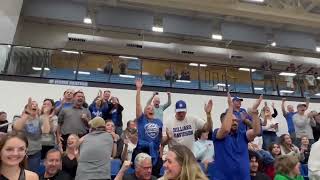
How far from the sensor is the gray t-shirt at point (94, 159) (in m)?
3.42

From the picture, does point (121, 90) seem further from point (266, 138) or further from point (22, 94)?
point (266, 138)

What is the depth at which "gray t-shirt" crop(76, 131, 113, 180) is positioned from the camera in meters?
3.42

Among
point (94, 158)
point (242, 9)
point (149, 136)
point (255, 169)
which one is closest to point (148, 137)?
point (149, 136)

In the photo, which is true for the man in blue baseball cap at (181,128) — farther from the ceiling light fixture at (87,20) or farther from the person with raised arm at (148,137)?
the ceiling light fixture at (87,20)

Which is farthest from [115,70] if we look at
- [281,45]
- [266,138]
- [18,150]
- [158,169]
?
[281,45]

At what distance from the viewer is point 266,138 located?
663 cm

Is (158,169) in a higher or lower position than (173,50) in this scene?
lower

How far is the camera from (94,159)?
3.46 m

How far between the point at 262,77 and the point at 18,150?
877cm

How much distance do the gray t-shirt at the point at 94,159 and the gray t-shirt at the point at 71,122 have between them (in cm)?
162

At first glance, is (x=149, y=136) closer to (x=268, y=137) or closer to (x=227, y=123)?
(x=227, y=123)

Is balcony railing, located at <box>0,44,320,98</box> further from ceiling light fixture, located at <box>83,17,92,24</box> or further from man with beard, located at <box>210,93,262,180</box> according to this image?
man with beard, located at <box>210,93,262,180</box>

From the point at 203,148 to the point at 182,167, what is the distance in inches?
128

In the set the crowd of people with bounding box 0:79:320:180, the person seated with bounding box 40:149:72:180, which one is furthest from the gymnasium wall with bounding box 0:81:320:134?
the person seated with bounding box 40:149:72:180
